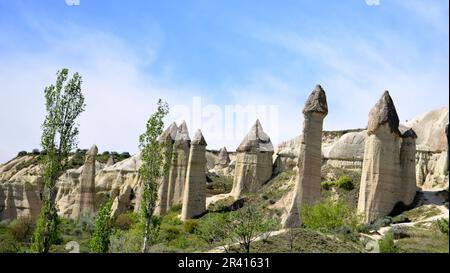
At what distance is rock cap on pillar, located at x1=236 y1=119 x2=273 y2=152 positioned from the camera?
49.3 meters

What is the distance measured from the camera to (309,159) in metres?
36.0

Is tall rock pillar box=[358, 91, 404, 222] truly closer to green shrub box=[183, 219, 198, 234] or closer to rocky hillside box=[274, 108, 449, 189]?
rocky hillside box=[274, 108, 449, 189]

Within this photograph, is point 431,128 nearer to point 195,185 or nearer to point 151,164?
point 195,185

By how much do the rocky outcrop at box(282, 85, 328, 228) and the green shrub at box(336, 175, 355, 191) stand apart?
5116 millimetres

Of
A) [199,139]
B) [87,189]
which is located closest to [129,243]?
[199,139]

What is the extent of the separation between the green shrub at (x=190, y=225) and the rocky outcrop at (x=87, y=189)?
43.9 feet

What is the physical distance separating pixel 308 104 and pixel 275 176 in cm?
1382

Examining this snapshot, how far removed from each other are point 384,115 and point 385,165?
2.86m

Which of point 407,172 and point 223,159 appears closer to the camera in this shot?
point 407,172

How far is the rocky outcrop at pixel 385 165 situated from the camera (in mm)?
33406

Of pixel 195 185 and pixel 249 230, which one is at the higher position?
pixel 195 185

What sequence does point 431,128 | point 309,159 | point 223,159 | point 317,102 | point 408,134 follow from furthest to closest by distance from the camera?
point 223,159 < point 431,128 < point 317,102 < point 309,159 < point 408,134

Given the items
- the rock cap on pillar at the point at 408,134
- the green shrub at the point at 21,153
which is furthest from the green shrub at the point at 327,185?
the green shrub at the point at 21,153
